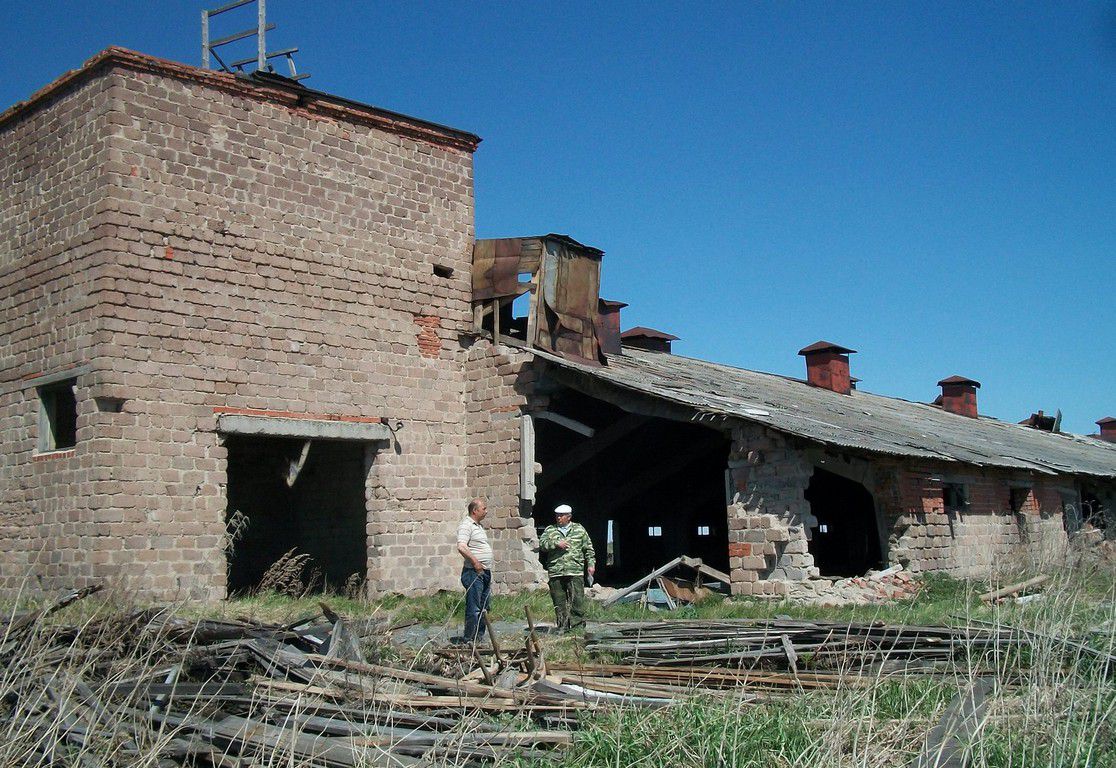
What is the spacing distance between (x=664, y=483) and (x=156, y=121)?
12.0 meters

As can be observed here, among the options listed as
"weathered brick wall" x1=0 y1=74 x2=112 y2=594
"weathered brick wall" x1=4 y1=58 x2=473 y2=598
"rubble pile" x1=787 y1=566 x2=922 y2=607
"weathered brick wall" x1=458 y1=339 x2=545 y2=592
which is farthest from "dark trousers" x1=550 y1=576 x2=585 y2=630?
"weathered brick wall" x1=0 y1=74 x2=112 y2=594

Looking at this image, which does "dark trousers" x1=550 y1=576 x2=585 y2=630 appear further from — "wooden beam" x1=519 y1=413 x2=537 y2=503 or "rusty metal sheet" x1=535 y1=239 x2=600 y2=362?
"rusty metal sheet" x1=535 y1=239 x2=600 y2=362

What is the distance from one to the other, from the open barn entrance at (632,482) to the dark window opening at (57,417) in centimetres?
607

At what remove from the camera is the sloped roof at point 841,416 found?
14102 millimetres

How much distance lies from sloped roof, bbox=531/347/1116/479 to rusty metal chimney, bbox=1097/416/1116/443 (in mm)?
9879

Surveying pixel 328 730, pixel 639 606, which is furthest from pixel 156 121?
pixel 328 730

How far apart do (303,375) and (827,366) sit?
1493 cm

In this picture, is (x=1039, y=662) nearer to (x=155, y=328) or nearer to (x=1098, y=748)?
(x=1098, y=748)

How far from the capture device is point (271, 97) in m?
14.1

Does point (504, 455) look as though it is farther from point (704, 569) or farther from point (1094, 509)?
point (1094, 509)

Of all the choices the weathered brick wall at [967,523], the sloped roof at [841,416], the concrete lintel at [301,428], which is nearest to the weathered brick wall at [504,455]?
the sloped roof at [841,416]

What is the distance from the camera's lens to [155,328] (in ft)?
41.4

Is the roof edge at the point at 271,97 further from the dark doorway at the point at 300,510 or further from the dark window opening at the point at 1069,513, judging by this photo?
the dark window opening at the point at 1069,513

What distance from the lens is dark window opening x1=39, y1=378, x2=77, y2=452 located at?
1302 centimetres
